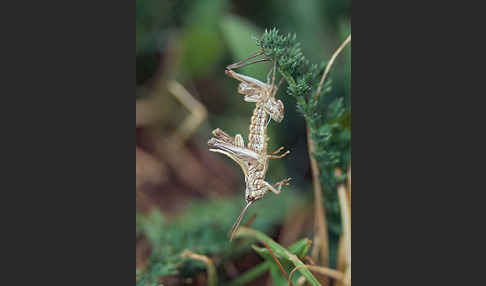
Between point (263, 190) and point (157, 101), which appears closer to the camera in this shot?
point (263, 190)

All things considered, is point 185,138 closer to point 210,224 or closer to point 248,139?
point 210,224

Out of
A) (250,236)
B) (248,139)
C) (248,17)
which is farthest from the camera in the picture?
(248,17)

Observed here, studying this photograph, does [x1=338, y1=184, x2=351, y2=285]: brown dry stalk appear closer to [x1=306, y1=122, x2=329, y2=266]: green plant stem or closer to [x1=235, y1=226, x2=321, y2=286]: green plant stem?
[x1=306, y1=122, x2=329, y2=266]: green plant stem

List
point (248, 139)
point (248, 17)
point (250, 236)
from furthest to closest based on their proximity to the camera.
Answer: point (248, 17)
point (250, 236)
point (248, 139)

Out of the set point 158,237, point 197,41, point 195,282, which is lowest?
point 195,282

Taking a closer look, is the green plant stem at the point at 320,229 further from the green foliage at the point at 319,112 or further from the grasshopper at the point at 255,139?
the grasshopper at the point at 255,139

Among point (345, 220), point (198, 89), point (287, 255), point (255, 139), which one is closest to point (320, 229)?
point (345, 220)

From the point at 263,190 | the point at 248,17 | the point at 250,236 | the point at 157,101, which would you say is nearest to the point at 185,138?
the point at 157,101
